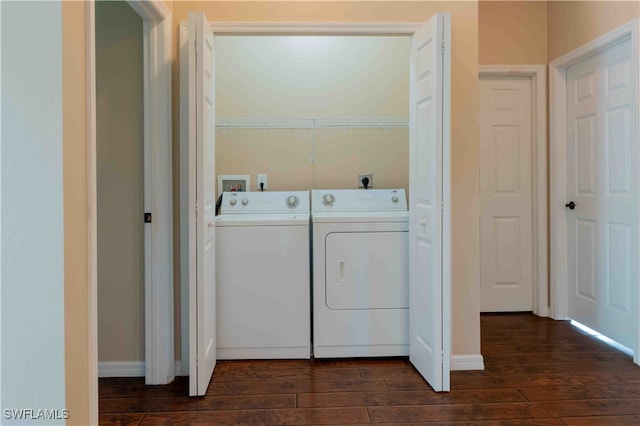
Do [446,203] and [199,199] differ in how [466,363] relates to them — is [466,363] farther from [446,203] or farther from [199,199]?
[199,199]

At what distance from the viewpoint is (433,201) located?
211 cm

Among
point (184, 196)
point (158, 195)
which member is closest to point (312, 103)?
point (184, 196)

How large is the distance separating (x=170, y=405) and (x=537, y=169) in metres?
3.06

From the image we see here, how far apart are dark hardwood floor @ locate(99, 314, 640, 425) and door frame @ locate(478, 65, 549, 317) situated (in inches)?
30.5

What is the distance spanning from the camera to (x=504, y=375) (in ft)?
7.59

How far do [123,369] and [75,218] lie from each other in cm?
135

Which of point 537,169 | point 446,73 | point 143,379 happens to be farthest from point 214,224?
point 537,169

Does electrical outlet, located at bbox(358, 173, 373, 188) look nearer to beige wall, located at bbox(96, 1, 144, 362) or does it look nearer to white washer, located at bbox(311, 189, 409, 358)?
white washer, located at bbox(311, 189, 409, 358)

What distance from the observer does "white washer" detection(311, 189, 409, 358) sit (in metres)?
2.54

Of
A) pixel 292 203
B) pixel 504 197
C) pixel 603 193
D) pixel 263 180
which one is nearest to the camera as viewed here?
pixel 603 193

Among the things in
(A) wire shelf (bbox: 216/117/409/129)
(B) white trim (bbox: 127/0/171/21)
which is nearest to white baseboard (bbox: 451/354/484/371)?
(A) wire shelf (bbox: 216/117/409/129)

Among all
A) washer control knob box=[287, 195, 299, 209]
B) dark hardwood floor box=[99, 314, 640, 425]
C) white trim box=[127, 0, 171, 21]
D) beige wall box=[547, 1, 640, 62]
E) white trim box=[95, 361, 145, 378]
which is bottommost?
dark hardwood floor box=[99, 314, 640, 425]

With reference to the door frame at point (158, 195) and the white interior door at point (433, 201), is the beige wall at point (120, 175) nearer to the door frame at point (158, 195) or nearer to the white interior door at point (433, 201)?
the door frame at point (158, 195)

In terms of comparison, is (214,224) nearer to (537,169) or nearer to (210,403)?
(210,403)
